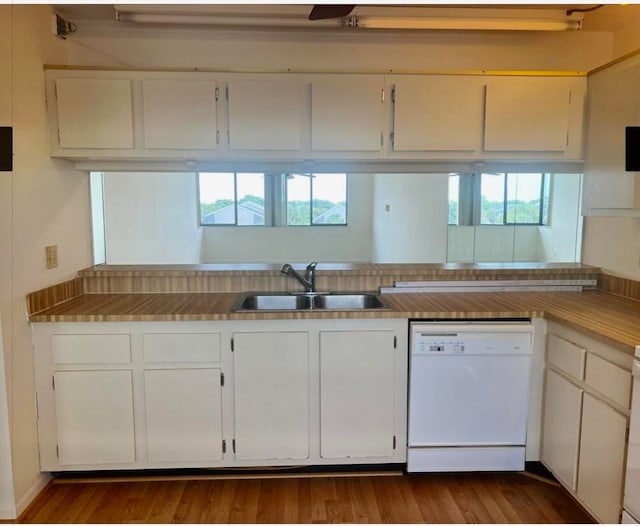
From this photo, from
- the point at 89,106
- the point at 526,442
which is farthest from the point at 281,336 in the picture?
the point at 89,106

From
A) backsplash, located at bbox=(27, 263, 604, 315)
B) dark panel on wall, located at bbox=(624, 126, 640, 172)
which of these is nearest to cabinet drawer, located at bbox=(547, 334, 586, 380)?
backsplash, located at bbox=(27, 263, 604, 315)

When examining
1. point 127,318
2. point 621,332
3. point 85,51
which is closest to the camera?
point 621,332

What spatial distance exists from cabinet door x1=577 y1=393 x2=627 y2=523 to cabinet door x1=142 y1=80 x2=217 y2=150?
7.34ft

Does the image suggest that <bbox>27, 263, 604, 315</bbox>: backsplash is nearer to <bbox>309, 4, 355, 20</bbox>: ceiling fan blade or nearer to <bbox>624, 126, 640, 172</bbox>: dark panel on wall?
<bbox>624, 126, 640, 172</bbox>: dark panel on wall

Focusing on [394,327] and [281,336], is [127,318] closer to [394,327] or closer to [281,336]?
[281,336]

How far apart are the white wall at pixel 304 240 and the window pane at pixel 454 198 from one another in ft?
11.0

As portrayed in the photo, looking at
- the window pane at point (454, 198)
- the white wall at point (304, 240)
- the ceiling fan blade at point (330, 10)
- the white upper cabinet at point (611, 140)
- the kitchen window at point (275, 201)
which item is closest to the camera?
the ceiling fan blade at point (330, 10)

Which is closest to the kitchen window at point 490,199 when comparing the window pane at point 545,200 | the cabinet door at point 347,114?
the window pane at point 545,200

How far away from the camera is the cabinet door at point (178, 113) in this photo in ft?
7.39

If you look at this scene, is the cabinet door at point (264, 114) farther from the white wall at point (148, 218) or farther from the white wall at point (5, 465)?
the white wall at point (5, 465)

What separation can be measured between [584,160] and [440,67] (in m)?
1.01

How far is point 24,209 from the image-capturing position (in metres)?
2.00

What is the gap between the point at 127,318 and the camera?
2.08m

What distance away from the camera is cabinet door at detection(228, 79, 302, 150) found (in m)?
2.28
